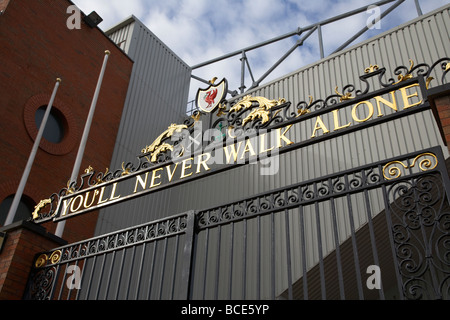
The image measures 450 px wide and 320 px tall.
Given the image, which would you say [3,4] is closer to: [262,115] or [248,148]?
[262,115]

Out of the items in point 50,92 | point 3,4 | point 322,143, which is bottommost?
point 322,143

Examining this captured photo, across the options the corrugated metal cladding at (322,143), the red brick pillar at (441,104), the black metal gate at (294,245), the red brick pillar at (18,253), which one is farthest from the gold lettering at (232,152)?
the corrugated metal cladding at (322,143)

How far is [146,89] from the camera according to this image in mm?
16109

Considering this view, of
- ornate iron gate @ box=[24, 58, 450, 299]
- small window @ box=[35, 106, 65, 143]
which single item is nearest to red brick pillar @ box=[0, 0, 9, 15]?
small window @ box=[35, 106, 65, 143]

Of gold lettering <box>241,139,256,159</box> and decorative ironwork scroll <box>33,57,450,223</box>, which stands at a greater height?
decorative ironwork scroll <box>33,57,450,223</box>

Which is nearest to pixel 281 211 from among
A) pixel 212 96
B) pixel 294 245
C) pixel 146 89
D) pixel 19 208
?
pixel 212 96

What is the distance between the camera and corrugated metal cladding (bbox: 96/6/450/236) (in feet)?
36.3

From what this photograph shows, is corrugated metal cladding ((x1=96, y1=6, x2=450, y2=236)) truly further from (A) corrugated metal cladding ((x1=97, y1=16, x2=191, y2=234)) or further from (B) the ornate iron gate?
(B) the ornate iron gate

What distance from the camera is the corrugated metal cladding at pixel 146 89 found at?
14.8 m

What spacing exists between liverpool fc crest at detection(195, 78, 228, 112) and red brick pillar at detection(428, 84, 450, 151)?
3061 mm

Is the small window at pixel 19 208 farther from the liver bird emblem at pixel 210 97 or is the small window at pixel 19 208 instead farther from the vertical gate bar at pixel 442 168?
the vertical gate bar at pixel 442 168

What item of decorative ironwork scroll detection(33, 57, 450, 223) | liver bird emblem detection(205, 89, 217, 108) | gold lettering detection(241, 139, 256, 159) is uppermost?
liver bird emblem detection(205, 89, 217, 108)

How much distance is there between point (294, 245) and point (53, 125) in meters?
7.33

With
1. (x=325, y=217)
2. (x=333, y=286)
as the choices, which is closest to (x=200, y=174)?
(x=325, y=217)
